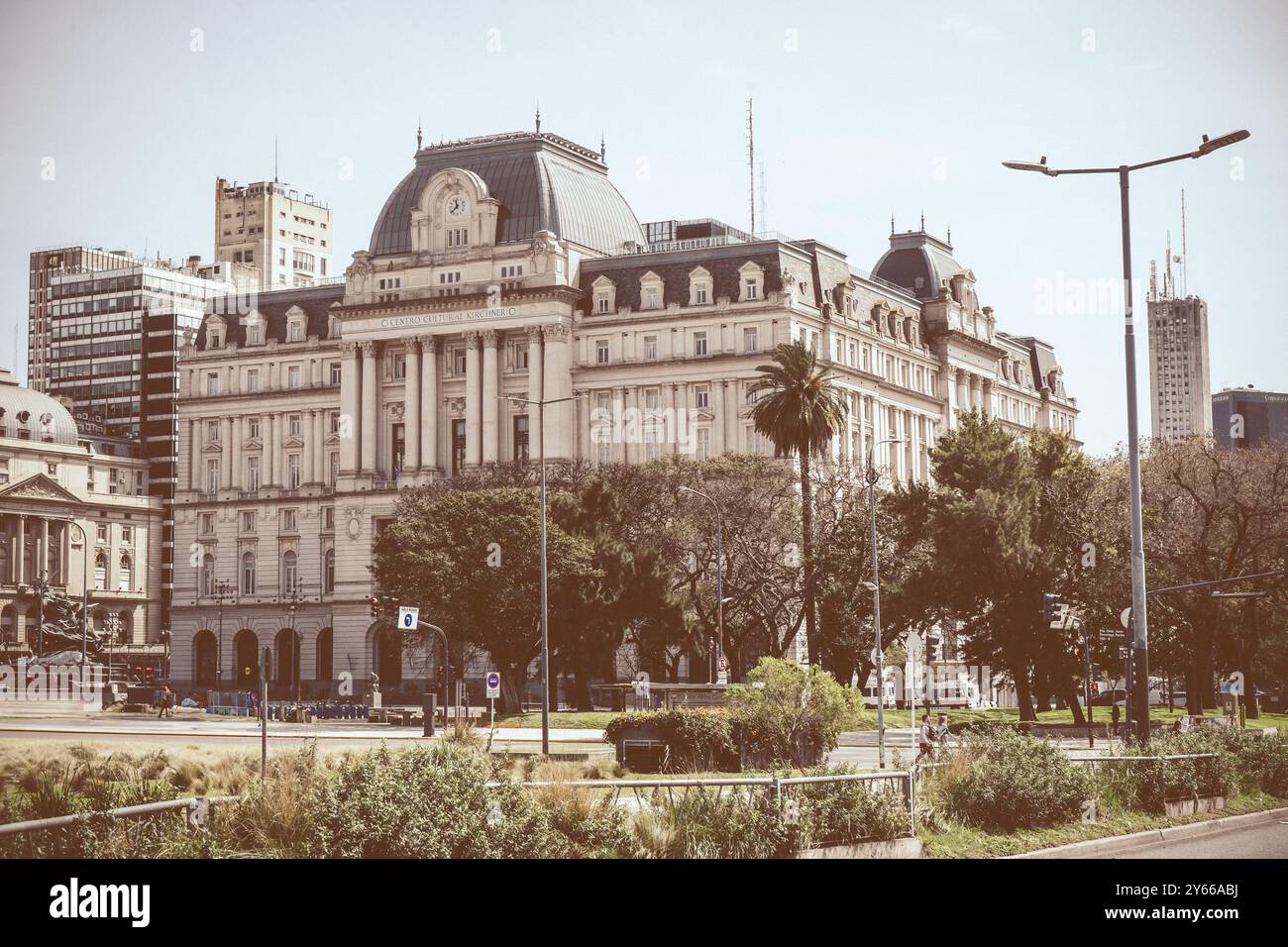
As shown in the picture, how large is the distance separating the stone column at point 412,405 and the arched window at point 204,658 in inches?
867

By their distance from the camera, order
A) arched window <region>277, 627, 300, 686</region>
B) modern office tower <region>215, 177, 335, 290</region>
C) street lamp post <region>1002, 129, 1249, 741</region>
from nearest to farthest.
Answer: street lamp post <region>1002, 129, 1249, 741</region> < arched window <region>277, 627, 300, 686</region> < modern office tower <region>215, 177, 335, 290</region>

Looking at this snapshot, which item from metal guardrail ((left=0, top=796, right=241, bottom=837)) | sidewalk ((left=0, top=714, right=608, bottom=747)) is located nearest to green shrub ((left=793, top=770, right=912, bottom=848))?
metal guardrail ((left=0, top=796, right=241, bottom=837))

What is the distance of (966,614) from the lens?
2936 inches

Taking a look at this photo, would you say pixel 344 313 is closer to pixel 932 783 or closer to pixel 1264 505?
pixel 1264 505

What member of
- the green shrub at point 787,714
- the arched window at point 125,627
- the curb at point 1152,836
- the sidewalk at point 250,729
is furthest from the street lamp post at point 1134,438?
the arched window at point 125,627

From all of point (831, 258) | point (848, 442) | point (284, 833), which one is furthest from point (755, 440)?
point (284, 833)

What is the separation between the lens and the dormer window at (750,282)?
4429 inches

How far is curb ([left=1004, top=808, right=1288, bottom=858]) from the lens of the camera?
24.6 meters

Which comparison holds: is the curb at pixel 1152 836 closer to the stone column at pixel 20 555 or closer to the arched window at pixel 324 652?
the stone column at pixel 20 555

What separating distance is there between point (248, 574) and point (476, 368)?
25507mm

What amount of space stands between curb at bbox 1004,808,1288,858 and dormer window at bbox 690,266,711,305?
85542 mm

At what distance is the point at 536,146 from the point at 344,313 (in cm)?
1784

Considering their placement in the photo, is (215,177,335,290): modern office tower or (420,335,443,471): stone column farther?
(215,177,335,290): modern office tower

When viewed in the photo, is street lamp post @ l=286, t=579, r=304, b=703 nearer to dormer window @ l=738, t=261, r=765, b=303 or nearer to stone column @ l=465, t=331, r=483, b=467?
stone column @ l=465, t=331, r=483, b=467
